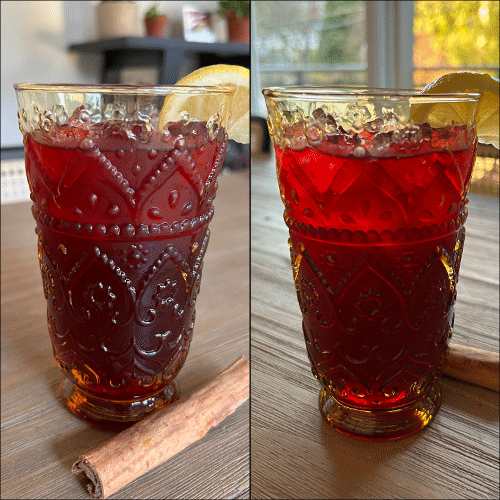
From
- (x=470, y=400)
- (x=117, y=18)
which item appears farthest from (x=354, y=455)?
(x=117, y=18)

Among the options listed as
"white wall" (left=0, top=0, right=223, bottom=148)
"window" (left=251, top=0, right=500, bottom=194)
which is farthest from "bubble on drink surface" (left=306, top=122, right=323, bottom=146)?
"white wall" (left=0, top=0, right=223, bottom=148)

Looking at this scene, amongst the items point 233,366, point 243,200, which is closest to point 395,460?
point 233,366

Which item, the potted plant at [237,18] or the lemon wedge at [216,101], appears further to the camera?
the potted plant at [237,18]

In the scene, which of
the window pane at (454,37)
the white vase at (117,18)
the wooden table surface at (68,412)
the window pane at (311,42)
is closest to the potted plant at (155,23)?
the white vase at (117,18)

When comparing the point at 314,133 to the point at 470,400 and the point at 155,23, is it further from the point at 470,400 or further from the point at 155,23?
the point at 155,23

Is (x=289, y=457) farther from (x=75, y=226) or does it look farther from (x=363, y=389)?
(x=75, y=226)

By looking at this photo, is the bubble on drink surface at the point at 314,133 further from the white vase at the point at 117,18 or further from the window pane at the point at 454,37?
the white vase at the point at 117,18

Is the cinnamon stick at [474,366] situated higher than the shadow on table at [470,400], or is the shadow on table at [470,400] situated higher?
the cinnamon stick at [474,366]
